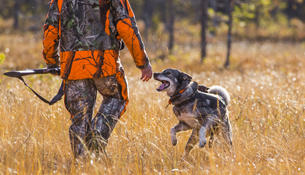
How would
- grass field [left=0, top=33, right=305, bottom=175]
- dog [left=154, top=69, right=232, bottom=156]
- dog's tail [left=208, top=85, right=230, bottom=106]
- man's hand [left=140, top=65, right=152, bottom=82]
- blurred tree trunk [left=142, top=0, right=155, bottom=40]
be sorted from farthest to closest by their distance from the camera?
blurred tree trunk [left=142, top=0, right=155, bottom=40], dog's tail [left=208, top=85, right=230, bottom=106], dog [left=154, top=69, right=232, bottom=156], man's hand [left=140, top=65, right=152, bottom=82], grass field [left=0, top=33, right=305, bottom=175]

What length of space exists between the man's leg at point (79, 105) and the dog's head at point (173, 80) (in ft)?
2.50

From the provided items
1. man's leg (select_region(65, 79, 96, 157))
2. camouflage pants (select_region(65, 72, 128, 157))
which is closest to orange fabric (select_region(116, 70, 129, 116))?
camouflage pants (select_region(65, 72, 128, 157))

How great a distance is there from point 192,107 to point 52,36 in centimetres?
167

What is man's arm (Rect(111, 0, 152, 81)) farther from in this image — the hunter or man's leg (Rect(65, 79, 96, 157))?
man's leg (Rect(65, 79, 96, 157))

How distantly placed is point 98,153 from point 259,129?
230 cm

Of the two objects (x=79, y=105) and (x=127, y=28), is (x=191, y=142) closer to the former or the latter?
(x=79, y=105)

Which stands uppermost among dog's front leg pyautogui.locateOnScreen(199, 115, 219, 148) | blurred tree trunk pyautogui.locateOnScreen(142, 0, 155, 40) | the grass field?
blurred tree trunk pyautogui.locateOnScreen(142, 0, 155, 40)

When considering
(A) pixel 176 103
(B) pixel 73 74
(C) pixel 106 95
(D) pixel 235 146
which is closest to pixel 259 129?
(D) pixel 235 146

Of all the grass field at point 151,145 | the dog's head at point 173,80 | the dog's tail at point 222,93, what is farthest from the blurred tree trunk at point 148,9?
the dog's head at point 173,80

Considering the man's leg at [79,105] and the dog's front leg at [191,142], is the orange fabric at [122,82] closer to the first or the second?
the man's leg at [79,105]

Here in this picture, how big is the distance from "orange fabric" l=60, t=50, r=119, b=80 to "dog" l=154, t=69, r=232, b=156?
0.66m

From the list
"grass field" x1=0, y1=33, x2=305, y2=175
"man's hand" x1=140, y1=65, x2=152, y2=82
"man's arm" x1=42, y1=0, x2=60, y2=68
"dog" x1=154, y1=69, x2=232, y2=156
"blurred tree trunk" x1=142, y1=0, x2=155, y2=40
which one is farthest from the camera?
"blurred tree trunk" x1=142, y1=0, x2=155, y2=40

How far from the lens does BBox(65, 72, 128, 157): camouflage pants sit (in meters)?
3.05

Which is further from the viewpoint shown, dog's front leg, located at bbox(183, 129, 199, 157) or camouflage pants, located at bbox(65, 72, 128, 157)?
dog's front leg, located at bbox(183, 129, 199, 157)
